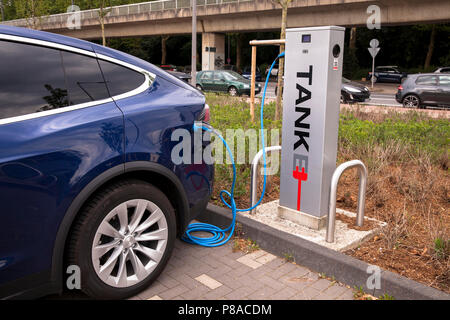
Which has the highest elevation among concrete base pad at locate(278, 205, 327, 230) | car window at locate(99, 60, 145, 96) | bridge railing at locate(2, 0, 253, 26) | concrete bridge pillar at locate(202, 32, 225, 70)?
bridge railing at locate(2, 0, 253, 26)

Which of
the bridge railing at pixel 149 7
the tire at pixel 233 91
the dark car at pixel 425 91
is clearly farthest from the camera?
the bridge railing at pixel 149 7

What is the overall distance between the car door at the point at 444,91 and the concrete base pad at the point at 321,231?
1334 cm

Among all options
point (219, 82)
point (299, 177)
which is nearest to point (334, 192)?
point (299, 177)

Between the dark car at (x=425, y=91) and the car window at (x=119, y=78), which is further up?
the car window at (x=119, y=78)

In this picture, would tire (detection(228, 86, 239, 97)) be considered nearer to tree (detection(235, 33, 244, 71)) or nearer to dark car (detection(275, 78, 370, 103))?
dark car (detection(275, 78, 370, 103))

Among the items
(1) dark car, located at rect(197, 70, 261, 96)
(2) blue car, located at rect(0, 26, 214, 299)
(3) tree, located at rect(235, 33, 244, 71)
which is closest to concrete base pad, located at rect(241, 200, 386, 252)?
(2) blue car, located at rect(0, 26, 214, 299)

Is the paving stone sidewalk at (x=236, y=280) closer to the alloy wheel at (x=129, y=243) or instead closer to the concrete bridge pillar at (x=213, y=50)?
the alloy wheel at (x=129, y=243)

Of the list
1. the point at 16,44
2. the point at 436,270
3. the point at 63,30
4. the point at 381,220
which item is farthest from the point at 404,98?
the point at 63,30

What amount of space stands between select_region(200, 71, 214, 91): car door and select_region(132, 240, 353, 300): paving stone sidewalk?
20834 millimetres

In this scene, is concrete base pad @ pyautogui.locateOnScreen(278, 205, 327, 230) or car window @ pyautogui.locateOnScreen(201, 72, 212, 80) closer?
concrete base pad @ pyautogui.locateOnScreen(278, 205, 327, 230)

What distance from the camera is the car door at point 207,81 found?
2408cm

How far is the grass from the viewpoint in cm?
342

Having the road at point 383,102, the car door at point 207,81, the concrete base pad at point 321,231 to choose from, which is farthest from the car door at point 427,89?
the concrete base pad at point 321,231
